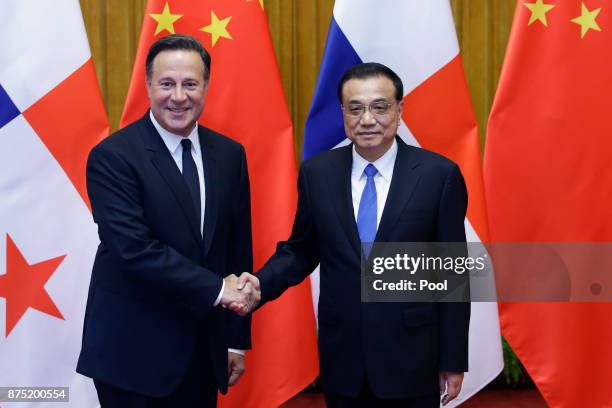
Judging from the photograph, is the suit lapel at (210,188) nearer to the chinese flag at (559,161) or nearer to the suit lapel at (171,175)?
the suit lapel at (171,175)

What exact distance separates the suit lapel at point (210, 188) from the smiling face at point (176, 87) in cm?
9

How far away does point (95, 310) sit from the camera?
189cm

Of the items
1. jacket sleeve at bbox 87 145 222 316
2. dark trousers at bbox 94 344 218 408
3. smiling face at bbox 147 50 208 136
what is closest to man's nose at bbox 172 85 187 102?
smiling face at bbox 147 50 208 136

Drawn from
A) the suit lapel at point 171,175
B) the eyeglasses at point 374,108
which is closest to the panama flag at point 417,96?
the eyeglasses at point 374,108

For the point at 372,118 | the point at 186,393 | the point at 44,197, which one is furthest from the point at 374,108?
the point at 44,197

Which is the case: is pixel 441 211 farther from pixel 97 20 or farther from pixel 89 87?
pixel 97 20

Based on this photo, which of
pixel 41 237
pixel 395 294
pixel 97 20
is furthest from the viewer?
pixel 97 20

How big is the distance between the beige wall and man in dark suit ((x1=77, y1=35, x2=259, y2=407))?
1.55m

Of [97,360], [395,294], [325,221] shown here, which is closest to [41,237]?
[97,360]

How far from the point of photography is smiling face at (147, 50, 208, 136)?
75.4 inches

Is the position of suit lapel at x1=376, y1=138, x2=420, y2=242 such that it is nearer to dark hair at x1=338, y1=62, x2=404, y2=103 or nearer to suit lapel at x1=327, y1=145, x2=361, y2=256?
suit lapel at x1=327, y1=145, x2=361, y2=256

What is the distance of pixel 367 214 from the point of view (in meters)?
1.88

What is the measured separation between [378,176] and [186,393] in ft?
2.45

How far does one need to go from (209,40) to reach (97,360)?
1.15 metres
